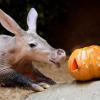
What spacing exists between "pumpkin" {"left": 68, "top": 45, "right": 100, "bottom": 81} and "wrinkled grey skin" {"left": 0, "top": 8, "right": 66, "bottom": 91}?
0.91ft

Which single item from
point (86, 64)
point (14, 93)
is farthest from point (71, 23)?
point (86, 64)

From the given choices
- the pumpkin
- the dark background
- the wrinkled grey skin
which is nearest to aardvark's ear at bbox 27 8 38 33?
the wrinkled grey skin

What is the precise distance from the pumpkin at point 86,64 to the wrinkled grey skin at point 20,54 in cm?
28

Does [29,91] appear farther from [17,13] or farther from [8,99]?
[17,13]

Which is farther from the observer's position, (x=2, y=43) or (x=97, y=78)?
(x=2, y=43)

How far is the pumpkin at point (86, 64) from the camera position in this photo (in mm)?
3373

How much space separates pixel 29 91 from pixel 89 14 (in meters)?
3.31

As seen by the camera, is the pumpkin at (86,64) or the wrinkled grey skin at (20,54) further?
the wrinkled grey skin at (20,54)

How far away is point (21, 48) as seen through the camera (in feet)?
12.5

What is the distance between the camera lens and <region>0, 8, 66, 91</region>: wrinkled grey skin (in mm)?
3715

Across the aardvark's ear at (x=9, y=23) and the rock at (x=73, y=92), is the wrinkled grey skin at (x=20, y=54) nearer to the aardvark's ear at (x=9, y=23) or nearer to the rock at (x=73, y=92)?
the aardvark's ear at (x=9, y=23)

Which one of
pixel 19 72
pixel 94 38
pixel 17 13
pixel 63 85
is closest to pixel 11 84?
pixel 19 72

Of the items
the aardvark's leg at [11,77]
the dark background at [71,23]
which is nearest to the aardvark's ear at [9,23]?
the aardvark's leg at [11,77]

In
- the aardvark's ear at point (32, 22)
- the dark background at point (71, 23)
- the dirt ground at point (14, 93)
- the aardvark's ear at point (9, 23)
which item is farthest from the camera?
the dark background at point (71, 23)
